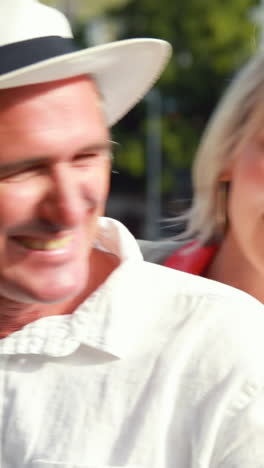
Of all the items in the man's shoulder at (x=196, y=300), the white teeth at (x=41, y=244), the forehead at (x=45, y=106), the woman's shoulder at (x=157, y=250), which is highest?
the forehead at (x=45, y=106)

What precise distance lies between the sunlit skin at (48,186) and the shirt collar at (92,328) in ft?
0.35

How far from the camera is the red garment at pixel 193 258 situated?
120 inches

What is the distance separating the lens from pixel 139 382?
1.73m

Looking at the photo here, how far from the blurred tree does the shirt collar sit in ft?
64.7

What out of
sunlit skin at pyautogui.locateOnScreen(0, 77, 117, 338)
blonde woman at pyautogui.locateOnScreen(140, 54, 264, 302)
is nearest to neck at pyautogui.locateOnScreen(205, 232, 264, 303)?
blonde woman at pyautogui.locateOnScreen(140, 54, 264, 302)

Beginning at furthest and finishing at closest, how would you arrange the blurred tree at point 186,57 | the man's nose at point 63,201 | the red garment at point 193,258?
1. the blurred tree at point 186,57
2. the red garment at point 193,258
3. the man's nose at point 63,201

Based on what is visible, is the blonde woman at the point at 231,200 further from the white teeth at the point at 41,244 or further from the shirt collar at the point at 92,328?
the white teeth at the point at 41,244

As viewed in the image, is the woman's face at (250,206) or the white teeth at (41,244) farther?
the woman's face at (250,206)

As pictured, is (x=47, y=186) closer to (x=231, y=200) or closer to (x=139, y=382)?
(x=139, y=382)

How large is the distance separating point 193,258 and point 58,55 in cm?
147

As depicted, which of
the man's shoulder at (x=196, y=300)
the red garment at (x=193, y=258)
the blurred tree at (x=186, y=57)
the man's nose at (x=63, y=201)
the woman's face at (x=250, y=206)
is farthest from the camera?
the blurred tree at (x=186, y=57)

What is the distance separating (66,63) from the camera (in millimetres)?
1633

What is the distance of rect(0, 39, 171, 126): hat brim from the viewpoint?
162cm

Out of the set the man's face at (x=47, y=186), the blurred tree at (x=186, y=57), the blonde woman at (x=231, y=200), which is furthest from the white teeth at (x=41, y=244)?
the blurred tree at (x=186, y=57)
